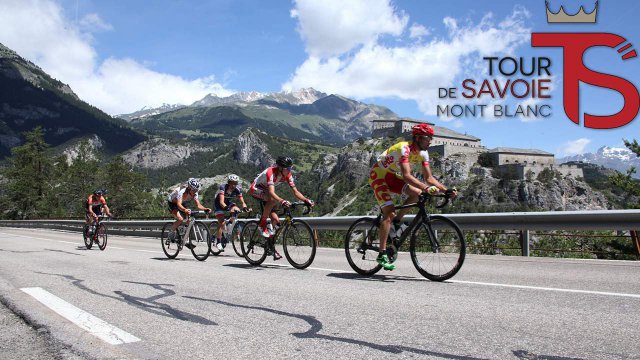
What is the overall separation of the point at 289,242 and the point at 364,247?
1.87m

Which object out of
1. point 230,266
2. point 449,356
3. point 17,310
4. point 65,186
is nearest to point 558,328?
point 449,356

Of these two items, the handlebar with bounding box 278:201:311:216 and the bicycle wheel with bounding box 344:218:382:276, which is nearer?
the bicycle wheel with bounding box 344:218:382:276

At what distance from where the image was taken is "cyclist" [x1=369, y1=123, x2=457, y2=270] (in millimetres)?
6137

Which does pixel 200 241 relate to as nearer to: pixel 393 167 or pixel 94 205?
pixel 393 167

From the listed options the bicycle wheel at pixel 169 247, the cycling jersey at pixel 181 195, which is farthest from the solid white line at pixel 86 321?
the cycling jersey at pixel 181 195

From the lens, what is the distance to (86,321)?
4.03 metres

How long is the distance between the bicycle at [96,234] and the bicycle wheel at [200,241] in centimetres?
570

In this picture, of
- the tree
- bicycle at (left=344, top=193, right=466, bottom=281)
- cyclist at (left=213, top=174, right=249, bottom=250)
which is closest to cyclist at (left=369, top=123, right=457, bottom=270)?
bicycle at (left=344, top=193, right=466, bottom=281)

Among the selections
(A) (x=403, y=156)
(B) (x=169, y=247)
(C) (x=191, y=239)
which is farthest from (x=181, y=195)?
(A) (x=403, y=156)

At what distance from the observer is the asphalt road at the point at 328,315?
3135mm

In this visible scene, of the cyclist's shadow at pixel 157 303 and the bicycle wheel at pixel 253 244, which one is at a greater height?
the bicycle wheel at pixel 253 244

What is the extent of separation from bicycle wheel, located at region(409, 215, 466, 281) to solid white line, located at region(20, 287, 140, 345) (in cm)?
393

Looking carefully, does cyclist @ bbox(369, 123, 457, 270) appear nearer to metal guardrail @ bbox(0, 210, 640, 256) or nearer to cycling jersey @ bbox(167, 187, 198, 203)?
metal guardrail @ bbox(0, 210, 640, 256)

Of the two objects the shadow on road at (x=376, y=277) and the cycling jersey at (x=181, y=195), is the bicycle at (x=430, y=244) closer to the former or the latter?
the shadow on road at (x=376, y=277)
